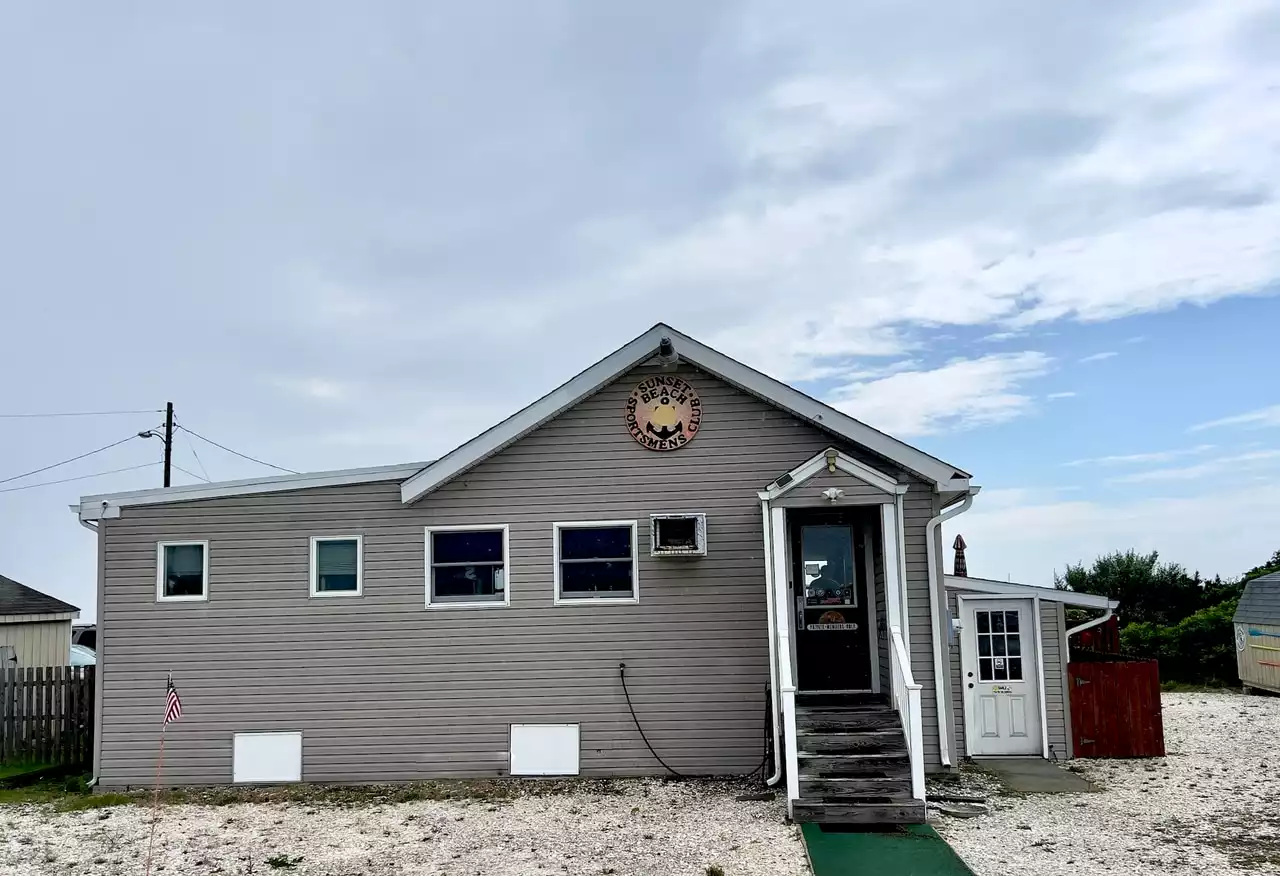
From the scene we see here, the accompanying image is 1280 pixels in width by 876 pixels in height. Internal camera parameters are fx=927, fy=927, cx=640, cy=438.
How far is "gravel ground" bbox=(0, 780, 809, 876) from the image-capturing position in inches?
291

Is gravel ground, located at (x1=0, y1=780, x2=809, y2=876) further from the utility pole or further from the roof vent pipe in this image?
the utility pole

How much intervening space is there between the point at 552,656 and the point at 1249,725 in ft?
36.9

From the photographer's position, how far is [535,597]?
419 inches

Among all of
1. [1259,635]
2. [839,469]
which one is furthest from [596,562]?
[1259,635]

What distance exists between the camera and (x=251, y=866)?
752 cm

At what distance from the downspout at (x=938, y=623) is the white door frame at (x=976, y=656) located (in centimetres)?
159

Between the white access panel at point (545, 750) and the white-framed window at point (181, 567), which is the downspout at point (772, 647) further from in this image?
the white-framed window at point (181, 567)

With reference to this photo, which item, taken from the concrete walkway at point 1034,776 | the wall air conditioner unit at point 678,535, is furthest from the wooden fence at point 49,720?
the concrete walkway at point 1034,776

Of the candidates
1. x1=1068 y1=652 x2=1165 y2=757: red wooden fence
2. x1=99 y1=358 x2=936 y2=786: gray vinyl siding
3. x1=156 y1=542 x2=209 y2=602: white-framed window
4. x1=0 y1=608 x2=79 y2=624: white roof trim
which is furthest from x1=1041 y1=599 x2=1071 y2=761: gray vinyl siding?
x1=0 y1=608 x2=79 y2=624: white roof trim

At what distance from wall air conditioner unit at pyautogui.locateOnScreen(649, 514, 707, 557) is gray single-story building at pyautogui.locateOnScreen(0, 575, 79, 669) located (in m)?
11.7

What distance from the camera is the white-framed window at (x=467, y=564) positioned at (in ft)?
35.2

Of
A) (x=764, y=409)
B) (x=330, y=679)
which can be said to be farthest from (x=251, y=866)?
(x=764, y=409)

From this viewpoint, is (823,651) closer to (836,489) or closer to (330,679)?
(836,489)

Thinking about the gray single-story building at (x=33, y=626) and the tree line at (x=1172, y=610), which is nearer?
the gray single-story building at (x=33, y=626)
